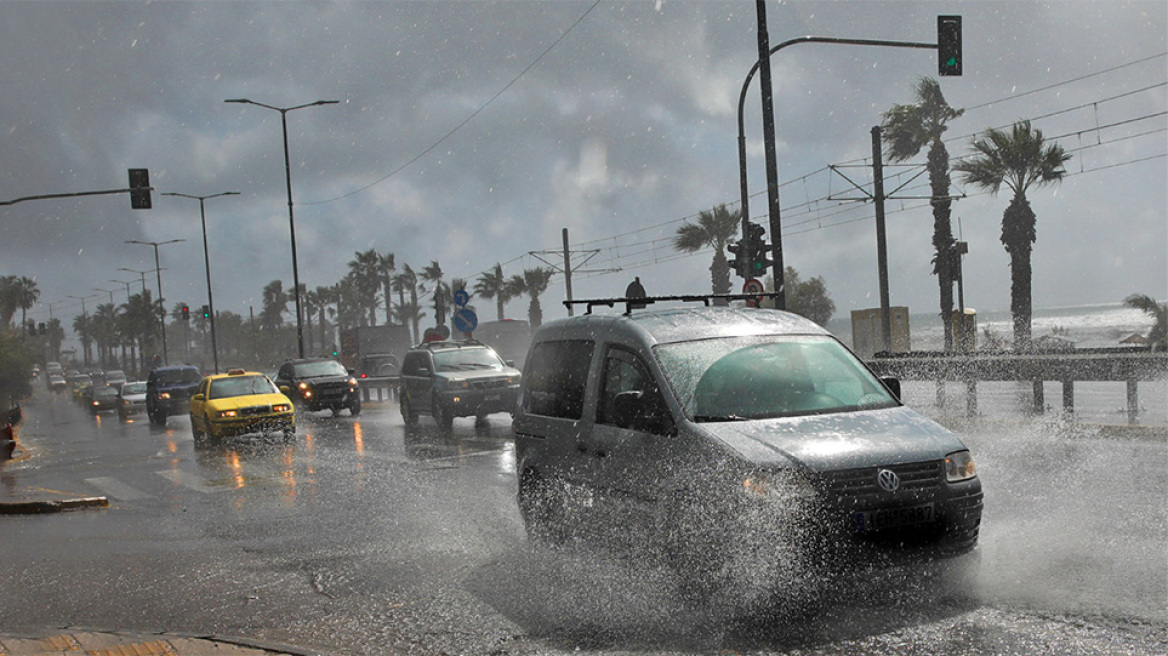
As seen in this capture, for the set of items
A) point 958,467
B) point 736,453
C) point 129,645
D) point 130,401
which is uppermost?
point 736,453

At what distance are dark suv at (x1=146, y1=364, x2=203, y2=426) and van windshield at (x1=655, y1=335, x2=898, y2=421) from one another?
1047 inches

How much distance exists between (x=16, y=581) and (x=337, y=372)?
2047 cm

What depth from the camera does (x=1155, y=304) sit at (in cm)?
4578

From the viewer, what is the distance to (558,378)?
7.06 m

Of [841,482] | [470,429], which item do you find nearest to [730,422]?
[841,482]

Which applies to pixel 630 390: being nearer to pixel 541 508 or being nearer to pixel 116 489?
pixel 541 508

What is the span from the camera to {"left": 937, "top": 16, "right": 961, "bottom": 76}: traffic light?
1566 cm

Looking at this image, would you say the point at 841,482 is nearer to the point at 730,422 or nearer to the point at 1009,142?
the point at 730,422

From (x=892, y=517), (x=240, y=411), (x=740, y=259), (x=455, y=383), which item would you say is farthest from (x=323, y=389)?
(x=892, y=517)

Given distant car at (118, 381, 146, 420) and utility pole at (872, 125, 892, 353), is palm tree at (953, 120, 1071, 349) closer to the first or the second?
utility pole at (872, 125, 892, 353)

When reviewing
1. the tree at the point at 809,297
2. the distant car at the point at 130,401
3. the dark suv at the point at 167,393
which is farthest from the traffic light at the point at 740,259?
the tree at the point at 809,297

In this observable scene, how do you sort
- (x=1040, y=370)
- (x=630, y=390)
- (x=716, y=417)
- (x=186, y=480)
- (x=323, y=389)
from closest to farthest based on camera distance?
(x=716, y=417), (x=630, y=390), (x=186, y=480), (x=1040, y=370), (x=323, y=389)

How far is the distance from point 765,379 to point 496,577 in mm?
2190

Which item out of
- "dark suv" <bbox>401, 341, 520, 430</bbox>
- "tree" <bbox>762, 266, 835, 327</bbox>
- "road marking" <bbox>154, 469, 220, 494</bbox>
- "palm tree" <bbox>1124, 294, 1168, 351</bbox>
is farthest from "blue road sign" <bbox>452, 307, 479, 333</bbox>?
"tree" <bbox>762, 266, 835, 327</bbox>
